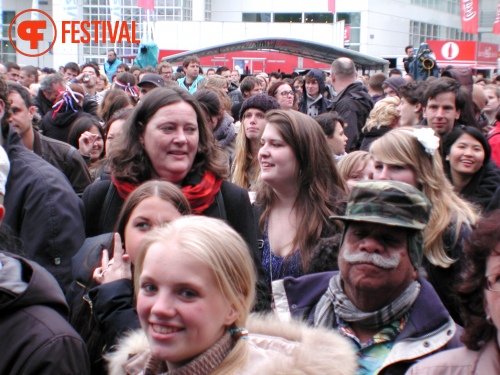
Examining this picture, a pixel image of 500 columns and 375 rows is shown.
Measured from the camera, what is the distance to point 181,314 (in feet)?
6.95

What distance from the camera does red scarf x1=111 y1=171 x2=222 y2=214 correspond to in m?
3.81

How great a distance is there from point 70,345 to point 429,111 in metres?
4.89

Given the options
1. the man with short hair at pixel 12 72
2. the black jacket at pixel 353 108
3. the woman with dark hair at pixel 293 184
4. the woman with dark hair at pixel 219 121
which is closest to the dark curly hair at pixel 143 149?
the woman with dark hair at pixel 293 184

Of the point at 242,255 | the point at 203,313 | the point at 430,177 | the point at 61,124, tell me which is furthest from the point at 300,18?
the point at 203,313

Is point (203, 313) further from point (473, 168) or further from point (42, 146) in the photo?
point (473, 168)

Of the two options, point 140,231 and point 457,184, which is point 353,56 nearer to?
point 457,184

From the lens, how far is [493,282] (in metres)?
2.45

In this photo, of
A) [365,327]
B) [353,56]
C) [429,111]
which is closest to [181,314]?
[365,327]

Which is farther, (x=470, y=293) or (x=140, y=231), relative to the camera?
(x=140, y=231)

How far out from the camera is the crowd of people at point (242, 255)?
2184 millimetres

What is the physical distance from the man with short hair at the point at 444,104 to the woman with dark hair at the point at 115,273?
3670 mm

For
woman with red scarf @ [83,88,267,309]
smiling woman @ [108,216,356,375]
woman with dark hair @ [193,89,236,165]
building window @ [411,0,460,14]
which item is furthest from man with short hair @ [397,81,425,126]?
building window @ [411,0,460,14]

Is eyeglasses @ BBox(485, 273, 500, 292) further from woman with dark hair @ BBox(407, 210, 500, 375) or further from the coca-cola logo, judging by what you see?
the coca-cola logo

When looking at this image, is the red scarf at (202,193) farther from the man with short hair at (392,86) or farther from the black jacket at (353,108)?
the man with short hair at (392,86)
